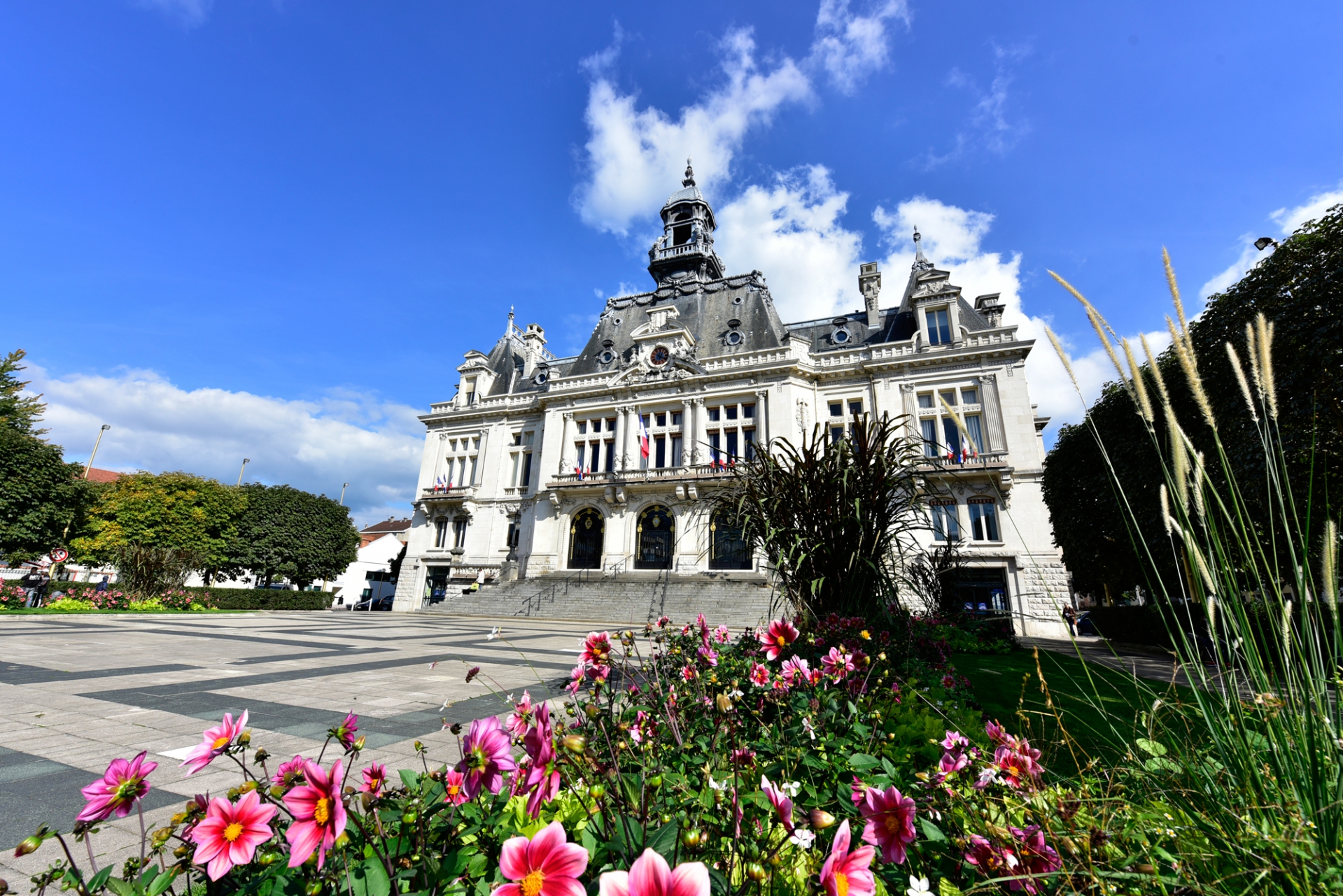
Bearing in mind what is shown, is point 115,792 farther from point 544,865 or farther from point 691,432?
point 691,432

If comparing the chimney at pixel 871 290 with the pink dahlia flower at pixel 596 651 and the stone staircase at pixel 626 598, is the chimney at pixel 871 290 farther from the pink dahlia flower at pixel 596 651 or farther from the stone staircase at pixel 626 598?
the pink dahlia flower at pixel 596 651

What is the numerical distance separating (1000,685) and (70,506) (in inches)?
1329

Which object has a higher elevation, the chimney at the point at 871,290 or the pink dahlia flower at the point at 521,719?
the chimney at the point at 871,290

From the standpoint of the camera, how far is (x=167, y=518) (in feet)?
94.7

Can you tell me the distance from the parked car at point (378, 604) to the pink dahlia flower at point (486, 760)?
50124 mm

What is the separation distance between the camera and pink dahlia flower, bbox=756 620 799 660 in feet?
9.00

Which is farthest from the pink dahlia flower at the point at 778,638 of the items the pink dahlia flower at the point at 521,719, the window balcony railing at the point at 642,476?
the window balcony railing at the point at 642,476

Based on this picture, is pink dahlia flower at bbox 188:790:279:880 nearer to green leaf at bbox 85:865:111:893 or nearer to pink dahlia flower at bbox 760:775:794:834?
green leaf at bbox 85:865:111:893

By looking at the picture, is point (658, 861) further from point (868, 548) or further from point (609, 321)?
point (609, 321)

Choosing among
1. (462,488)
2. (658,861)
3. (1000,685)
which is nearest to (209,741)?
(658,861)

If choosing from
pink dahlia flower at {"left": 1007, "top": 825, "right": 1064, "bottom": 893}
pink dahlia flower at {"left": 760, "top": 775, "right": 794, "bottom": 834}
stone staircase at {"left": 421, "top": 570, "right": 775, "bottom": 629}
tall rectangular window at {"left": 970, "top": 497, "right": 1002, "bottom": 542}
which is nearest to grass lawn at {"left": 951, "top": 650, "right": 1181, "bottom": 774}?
pink dahlia flower at {"left": 1007, "top": 825, "right": 1064, "bottom": 893}

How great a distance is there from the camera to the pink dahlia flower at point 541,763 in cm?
131

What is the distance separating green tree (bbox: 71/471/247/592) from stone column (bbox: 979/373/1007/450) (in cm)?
3367

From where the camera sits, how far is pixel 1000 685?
6316 mm
